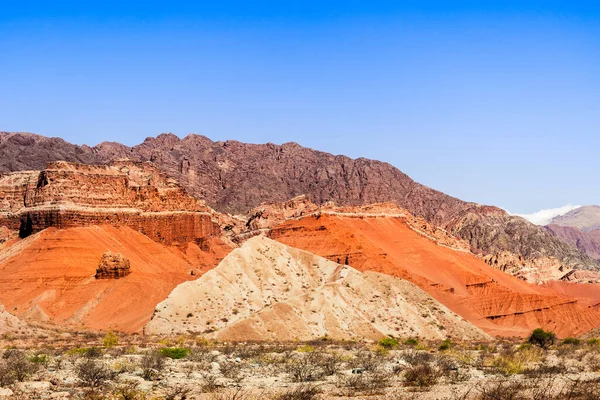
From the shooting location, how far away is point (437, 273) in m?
108

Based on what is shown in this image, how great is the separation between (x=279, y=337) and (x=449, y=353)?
1360 centimetres

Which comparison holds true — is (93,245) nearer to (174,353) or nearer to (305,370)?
(174,353)

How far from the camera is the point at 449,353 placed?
40469 millimetres

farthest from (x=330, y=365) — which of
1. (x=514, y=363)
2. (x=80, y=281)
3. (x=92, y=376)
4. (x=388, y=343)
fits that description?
(x=80, y=281)

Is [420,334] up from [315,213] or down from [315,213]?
down

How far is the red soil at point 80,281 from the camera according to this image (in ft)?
213

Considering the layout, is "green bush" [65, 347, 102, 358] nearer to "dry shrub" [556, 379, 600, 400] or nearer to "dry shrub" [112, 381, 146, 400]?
"dry shrub" [112, 381, 146, 400]

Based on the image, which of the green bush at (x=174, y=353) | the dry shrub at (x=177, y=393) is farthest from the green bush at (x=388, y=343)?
the dry shrub at (x=177, y=393)

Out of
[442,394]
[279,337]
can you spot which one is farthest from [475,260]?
[442,394]

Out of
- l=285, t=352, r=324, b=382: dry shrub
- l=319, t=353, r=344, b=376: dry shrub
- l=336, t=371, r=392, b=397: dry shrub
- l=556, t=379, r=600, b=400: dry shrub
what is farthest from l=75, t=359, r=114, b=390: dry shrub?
l=556, t=379, r=600, b=400: dry shrub

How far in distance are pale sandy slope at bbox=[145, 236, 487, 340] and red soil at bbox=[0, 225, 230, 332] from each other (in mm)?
5622

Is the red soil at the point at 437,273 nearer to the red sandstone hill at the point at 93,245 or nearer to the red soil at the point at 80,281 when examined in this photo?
the red sandstone hill at the point at 93,245

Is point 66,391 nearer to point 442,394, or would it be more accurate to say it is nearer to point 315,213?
point 442,394

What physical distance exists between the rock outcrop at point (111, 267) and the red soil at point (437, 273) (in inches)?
1267
